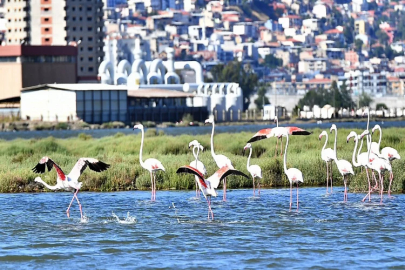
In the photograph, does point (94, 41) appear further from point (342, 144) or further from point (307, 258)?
point (307, 258)

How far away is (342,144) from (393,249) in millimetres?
18406

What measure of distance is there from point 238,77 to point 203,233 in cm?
Answer: 15163

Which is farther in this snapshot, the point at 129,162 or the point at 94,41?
the point at 94,41

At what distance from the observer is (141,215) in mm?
24547

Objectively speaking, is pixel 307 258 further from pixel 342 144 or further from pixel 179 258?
pixel 342 144

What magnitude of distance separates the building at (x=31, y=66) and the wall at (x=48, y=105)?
8.62 metres

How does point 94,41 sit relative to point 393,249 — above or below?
above

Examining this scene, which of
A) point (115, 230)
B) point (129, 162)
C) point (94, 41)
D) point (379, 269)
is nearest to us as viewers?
point (379, 269)

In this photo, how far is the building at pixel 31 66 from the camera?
382ft

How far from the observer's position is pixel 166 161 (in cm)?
3344

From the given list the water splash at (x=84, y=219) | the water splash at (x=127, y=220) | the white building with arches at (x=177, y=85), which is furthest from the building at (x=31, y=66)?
the water splash at (x=127, y=220)

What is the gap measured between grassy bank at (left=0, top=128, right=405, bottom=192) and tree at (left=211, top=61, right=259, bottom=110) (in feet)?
363

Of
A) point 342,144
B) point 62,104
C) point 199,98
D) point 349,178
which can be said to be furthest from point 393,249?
point 199,98

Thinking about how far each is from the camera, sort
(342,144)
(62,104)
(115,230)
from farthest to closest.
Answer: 1. (62,104)
2. (342,144)
3. (115,230)
